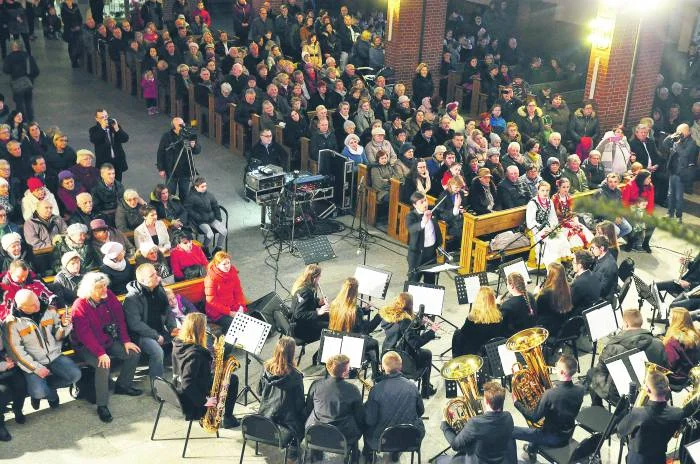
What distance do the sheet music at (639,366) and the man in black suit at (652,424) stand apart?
0.72 m

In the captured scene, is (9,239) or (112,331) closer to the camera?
(112,331)

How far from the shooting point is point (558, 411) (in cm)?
688

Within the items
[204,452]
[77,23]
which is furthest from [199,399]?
[77,23]

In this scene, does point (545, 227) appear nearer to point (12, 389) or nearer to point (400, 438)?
point (400, 438)

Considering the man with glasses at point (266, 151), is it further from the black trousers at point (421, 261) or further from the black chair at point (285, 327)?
the black chair at point (285, 327)

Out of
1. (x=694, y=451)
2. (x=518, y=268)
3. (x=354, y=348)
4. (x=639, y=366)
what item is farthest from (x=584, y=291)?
(x=694, y=451)

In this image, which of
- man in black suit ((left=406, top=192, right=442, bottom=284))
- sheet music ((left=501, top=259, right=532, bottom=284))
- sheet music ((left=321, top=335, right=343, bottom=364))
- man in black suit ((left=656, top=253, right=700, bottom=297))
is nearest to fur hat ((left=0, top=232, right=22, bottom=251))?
sheet music ((left=321, top=335, right=343, bottom=364))

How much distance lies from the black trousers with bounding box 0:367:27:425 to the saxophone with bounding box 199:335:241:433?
1.59 m

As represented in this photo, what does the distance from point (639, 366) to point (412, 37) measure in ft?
38.4

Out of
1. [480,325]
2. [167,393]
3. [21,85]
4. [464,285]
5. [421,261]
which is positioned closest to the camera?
[167,393]

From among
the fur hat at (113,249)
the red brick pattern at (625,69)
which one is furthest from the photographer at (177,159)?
the red brick pattern at (625,69)

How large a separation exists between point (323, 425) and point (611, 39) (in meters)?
10.6

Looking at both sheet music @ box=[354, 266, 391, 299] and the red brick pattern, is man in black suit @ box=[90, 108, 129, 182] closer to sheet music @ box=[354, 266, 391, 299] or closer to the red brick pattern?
sheet music @ box=[354, 266, 391, 299]

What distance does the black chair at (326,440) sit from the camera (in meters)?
6.69
